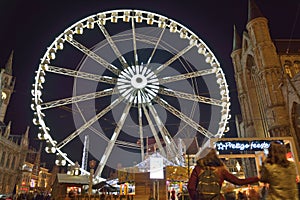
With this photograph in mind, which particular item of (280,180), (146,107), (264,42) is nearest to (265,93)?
(264,42)

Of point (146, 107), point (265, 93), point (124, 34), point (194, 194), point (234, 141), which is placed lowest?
point (194, 194)

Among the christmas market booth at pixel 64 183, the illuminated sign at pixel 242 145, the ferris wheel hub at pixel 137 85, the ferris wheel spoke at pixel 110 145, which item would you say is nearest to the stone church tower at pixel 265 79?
the illuminated sign at pixel 242 145

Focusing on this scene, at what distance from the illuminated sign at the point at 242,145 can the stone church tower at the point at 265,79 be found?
16.3 feet

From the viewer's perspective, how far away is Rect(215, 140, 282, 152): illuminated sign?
1448 centimetres

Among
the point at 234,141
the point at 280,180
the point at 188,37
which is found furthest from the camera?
the point at 188,37

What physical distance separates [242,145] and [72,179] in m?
10.9

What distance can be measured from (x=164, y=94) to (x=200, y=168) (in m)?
14.4

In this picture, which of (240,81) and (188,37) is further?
(240,81)

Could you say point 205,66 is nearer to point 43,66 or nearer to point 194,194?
point 43,66

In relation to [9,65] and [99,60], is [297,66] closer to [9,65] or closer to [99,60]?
[99,60]

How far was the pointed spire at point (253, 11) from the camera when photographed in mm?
23812

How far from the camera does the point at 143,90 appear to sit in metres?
Result: 17.0

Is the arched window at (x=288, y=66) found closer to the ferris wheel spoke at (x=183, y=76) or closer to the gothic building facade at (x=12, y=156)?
the ferris wheel spoke at (x=183, y=76)

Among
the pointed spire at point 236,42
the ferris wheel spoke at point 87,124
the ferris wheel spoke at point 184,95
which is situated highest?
the pointed spire at point 236,42
